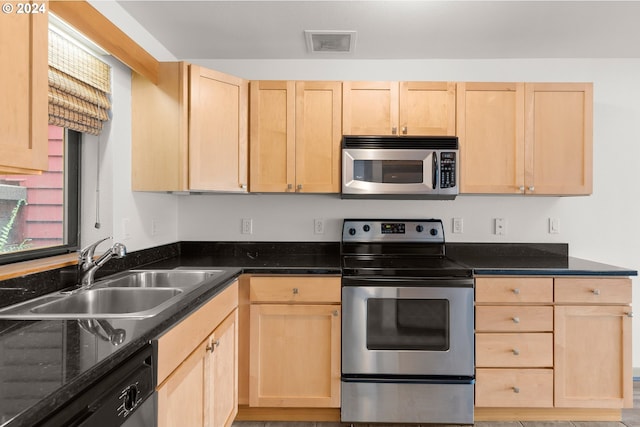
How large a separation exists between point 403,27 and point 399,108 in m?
0.47

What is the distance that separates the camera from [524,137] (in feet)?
8.36

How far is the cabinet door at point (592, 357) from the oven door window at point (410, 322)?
2.14ft

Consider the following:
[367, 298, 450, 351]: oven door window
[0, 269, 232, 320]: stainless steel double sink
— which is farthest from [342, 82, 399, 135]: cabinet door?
[0, 269, 232, 320]: stainless steel double sink

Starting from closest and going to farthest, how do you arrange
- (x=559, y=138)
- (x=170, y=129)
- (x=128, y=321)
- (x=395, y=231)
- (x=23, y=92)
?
(x=23, y=92) < (x=128, y=321) < (x=170, y=129) < (x=559, y=138) < (x=395, y=231)

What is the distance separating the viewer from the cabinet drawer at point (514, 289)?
2248mm

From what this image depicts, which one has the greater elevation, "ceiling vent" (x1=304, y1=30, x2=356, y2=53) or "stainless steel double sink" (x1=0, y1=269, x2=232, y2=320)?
"ceiling vent" (x1=304, y1=30, x2=356, y2=53)

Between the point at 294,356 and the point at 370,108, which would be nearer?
the point at 294,356

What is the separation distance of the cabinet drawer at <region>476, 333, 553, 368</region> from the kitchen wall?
0.82 metres

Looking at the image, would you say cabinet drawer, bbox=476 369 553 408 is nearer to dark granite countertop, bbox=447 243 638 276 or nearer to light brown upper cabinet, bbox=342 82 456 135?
dark granite countertop, bbox=447 243 638 276

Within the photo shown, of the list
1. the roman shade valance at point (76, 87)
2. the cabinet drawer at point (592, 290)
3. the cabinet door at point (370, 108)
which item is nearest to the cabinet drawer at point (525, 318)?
the cabinet drawer at point (592, 290)

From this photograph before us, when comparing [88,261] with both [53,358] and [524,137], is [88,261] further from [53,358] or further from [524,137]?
[524,137]

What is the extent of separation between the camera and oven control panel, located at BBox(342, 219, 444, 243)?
2.80 metres

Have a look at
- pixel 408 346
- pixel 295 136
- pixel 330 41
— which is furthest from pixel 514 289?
pixel 330 41

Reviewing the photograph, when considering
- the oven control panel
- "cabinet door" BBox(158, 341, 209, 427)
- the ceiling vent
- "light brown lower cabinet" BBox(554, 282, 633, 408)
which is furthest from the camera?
the oven control panel
